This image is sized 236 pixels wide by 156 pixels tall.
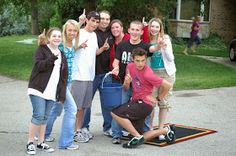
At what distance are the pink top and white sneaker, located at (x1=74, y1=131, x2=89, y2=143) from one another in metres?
0.93

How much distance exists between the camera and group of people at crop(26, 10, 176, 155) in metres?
6.21

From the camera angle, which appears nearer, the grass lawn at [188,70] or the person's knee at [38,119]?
the person's knee at [38,119]

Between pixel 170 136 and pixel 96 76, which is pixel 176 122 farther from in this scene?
pixel 96 76

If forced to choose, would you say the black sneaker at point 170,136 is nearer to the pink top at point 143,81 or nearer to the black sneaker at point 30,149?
the pink top at point 143,81

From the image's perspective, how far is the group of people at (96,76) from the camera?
6.21m

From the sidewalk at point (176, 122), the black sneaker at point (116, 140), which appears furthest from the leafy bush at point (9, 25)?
the black sneaker at point (116, 140)

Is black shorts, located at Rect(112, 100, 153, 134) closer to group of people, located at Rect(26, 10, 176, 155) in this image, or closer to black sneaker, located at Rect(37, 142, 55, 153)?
group of people, located at Rect(26, 10, 176, 155)

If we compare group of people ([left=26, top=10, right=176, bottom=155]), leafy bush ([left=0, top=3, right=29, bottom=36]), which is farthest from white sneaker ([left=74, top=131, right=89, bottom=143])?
leafy bush ([left=0, top=3, right=29, bottom=36])

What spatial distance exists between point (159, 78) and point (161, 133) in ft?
2.90

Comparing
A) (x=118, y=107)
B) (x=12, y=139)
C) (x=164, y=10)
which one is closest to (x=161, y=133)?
(x=118, y=107)

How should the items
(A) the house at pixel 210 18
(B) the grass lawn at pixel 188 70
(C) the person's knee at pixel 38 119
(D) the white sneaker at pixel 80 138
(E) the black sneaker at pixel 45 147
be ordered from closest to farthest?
(C) the person's knee at pixel 38 119 → (E) the black sneaker at pixel 45 147 → (D) the white sneaker at pixel 80 138 → (B) the grass lawn at pixel 188 70 → (A) the house at pixel 210 18

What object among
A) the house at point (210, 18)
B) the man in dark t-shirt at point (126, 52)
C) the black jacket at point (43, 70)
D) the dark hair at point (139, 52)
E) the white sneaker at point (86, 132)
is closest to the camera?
the black jacket at point (43, 70)

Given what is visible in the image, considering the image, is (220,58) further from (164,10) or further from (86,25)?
(86,25)

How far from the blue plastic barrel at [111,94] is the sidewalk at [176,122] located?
1.78 ft
